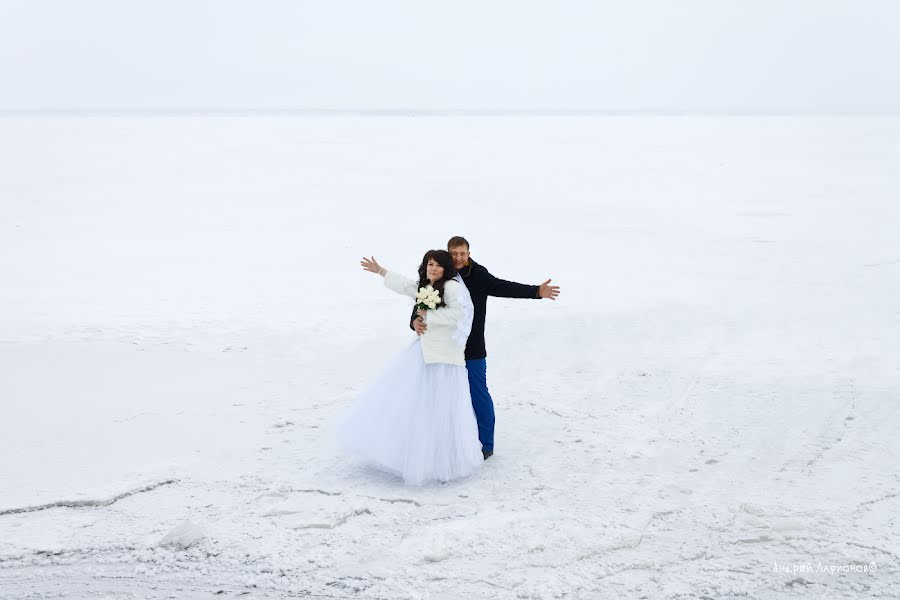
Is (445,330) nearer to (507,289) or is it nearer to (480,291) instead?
(480,291)

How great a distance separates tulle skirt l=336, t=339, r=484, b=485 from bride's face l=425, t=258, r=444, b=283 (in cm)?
50

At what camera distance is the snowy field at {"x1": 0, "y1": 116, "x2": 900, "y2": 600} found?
537 centimetres

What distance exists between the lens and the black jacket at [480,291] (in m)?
6.74

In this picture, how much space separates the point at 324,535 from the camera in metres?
5.70

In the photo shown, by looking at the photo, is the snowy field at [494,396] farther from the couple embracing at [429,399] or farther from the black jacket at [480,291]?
the black jacket at [480,291]

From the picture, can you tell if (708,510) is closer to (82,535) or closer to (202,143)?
(82,535)

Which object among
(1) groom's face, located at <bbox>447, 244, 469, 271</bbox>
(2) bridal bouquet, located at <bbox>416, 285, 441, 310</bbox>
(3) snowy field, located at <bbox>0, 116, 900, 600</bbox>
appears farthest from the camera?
(1) groom's face, located at <bbox>447, 244, 469, 271</bbox>

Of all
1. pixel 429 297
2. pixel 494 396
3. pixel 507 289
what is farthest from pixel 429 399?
pixel 494 396

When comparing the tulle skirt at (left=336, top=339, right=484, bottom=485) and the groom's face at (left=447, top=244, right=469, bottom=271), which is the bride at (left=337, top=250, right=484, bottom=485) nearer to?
the tulle skirt at (left=336, top=339, right=484, bottom=485)

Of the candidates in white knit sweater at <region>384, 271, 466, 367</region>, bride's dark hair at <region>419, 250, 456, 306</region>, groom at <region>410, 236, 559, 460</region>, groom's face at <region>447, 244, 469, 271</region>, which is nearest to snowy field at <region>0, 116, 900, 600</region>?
groom at <region>410, 236, 559, 460</region>

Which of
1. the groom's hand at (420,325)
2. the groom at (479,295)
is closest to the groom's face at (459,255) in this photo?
the groom at (479,295)

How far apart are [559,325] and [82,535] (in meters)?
6.38

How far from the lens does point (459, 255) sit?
6.61m

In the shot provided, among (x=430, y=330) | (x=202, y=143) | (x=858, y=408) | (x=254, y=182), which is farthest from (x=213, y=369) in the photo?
(x=202, y=143)
